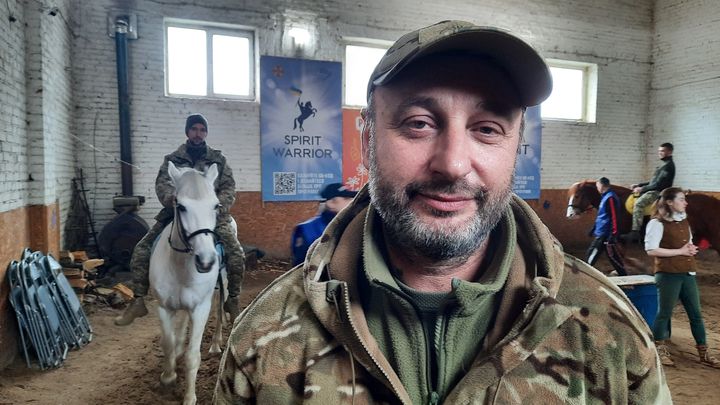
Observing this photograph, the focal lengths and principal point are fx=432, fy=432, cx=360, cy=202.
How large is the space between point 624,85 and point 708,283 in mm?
5397

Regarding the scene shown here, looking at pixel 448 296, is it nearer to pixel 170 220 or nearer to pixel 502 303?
pixel 502 303

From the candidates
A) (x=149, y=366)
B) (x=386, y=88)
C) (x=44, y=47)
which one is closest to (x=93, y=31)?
(x=44, y=47)

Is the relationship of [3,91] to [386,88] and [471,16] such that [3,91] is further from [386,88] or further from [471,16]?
[471,16]

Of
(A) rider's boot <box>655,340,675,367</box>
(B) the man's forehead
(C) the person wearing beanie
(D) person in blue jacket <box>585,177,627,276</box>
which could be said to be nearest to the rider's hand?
(A) rider's boot <box>655,340,675,367</box>

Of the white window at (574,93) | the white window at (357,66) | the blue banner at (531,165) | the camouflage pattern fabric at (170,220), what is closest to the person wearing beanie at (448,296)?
the camouflage pattern fabric at (170,220)

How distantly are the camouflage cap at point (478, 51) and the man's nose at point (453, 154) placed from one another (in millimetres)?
200

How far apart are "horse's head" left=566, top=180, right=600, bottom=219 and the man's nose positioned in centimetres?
818

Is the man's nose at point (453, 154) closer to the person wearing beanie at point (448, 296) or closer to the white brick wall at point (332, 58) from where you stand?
the person wearing beanie at point (448, 296)

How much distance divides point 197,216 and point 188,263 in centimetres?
51

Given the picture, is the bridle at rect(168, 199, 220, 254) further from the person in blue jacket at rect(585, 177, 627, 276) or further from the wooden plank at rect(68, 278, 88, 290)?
the person in blue jacket at rect(585, 177, 627, 276)

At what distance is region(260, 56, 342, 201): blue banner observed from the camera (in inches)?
323

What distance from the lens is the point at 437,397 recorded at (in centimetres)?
105

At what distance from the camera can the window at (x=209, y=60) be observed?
308 inches

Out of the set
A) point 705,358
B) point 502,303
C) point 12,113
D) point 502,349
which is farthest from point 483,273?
point 12,113
